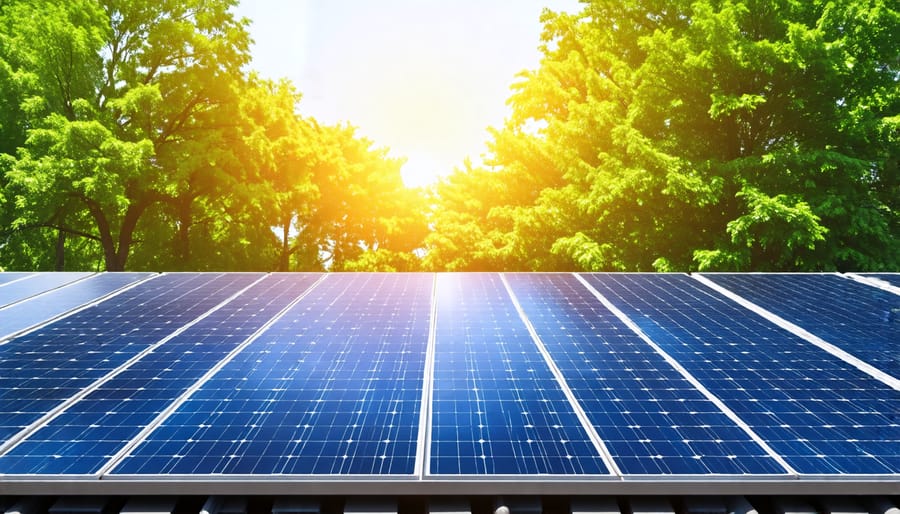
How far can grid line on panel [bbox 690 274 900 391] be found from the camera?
6.30 meters

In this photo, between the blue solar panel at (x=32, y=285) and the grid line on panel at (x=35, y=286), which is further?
the blue solar panel at (x=32, y=285)

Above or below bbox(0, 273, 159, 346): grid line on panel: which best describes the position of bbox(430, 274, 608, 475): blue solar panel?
below

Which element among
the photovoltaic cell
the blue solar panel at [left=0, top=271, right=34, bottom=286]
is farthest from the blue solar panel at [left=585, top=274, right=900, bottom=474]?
the blue solar panel at [left=0, top=271, right=34, bottom=286]

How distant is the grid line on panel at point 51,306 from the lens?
7.79m

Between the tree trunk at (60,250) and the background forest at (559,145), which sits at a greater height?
the background forest at (559,145)

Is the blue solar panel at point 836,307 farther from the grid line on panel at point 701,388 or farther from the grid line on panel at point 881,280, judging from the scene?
the grid line on panel at point 701,388

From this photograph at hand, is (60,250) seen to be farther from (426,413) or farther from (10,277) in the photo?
(426,413)

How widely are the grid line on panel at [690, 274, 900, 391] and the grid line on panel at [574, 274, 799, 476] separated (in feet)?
7.62

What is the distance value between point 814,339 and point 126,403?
9276 millimetres

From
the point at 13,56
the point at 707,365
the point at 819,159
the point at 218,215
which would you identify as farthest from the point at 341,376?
the point at 218,215

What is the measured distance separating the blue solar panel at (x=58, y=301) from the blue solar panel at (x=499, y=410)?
6.63 meters

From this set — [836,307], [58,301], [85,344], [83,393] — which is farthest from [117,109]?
[836,307]

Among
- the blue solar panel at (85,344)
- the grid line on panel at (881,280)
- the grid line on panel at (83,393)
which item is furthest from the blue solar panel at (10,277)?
the grid line on panel at (881,280)

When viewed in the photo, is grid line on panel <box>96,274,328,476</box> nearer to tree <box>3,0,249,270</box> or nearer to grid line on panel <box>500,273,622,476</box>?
grid line on panel <box>500,273,622,476</box>
